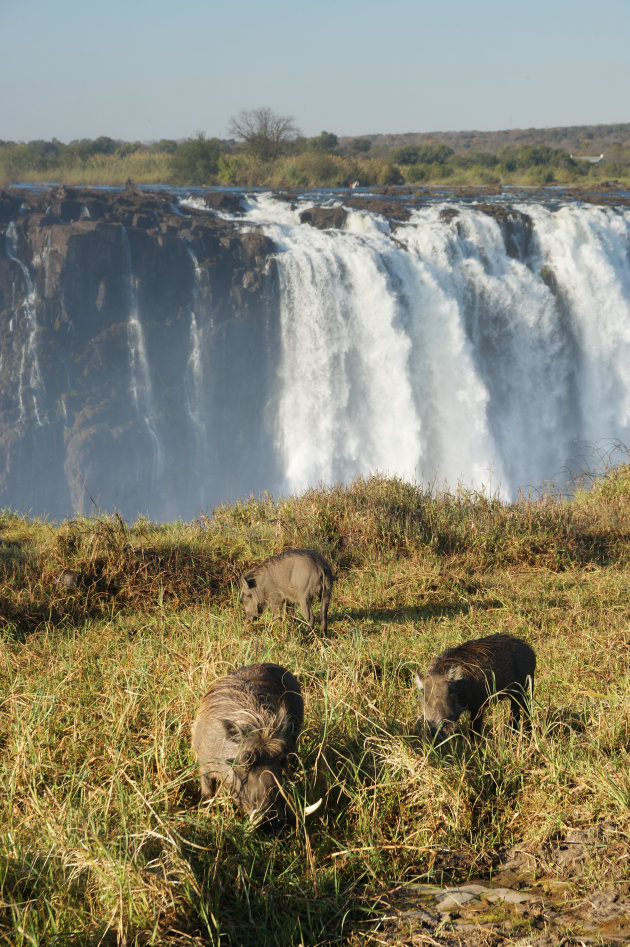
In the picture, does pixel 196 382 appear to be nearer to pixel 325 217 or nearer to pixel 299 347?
pixel 299 347

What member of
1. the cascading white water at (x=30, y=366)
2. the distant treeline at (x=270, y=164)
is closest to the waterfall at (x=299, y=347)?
the cascading white water at (x=30, y=366)

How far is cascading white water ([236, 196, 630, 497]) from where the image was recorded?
77.4ft

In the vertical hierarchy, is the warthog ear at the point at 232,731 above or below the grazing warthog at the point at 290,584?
above

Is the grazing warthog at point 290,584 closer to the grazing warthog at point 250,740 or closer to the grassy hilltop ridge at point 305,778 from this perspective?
the grassy hilltop ridge at point 305,778

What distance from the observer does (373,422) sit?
24.2 meters

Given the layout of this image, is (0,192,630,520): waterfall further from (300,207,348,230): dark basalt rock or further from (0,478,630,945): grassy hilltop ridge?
(0,478,630,945): grassy hilltop ridge

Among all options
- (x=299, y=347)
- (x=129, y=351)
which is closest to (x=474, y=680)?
(x=299, y=347)

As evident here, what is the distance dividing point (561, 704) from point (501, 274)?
76.7 ft

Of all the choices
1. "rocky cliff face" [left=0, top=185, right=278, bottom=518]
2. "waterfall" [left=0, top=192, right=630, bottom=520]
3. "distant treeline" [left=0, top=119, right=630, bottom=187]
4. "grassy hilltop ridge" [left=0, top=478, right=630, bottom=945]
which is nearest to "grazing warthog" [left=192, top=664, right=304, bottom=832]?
"grassy hilltop ridge" [left=0, top=478, right=630, bottom=945]

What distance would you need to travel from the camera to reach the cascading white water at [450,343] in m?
23.6

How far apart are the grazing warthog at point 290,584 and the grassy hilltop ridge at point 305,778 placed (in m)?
0.16

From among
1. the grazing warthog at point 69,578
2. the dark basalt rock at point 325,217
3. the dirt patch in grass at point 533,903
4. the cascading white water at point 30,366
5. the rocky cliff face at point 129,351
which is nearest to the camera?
the dirt patch in grass at point 533,903

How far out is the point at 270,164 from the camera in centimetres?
3844

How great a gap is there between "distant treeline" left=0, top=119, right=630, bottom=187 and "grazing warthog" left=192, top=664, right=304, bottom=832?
106ft
